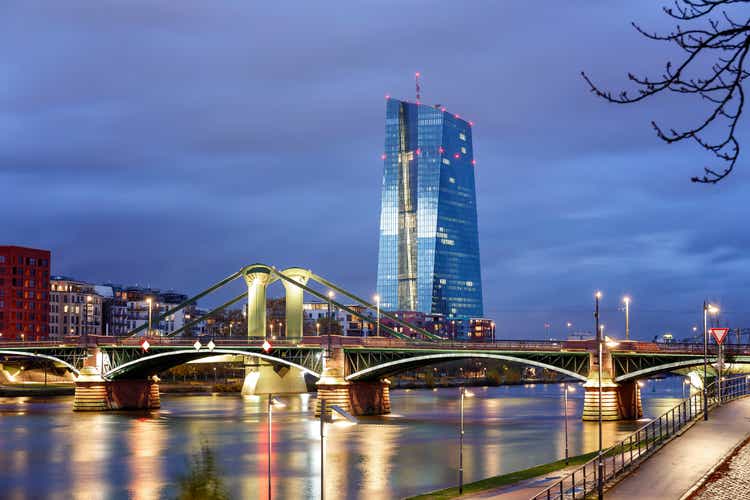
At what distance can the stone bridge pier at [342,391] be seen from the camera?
112125mm

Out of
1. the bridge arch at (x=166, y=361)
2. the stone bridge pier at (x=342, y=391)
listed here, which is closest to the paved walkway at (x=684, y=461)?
the stone bridge pier at (x=342, y=391)

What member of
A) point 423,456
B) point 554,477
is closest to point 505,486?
point 554,477

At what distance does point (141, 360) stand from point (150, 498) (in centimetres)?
6385

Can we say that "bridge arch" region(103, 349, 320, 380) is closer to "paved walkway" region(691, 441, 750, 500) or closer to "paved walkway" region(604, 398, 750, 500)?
"paved walkway" region(604, 398, 750, 500)

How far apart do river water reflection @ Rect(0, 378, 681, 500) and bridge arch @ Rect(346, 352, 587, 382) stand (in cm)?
502

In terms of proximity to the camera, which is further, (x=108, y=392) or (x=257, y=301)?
(x=257, y=301)

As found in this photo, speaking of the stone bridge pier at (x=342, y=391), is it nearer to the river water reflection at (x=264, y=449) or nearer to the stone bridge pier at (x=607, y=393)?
the river water reflection at (x=264, y=449)

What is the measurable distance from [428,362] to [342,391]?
10.2 meters

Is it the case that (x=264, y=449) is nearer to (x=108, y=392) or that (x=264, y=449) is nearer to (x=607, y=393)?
(x=607, y=393)

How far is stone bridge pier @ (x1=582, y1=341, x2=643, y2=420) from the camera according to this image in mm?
96375

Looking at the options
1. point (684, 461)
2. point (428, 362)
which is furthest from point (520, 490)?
point (428, 362)

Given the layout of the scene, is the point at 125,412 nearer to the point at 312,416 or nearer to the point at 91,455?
the point at 312,416

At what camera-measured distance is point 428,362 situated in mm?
110500

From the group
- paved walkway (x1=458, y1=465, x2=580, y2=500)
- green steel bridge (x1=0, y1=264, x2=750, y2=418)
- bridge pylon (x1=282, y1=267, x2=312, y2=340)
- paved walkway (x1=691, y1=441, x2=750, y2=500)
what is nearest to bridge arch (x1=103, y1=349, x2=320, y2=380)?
green steel bridge (x1=0, y1=264, x2=750, y2=418)
